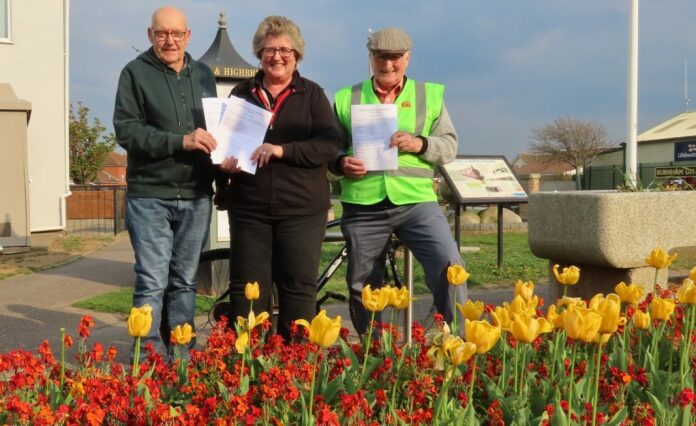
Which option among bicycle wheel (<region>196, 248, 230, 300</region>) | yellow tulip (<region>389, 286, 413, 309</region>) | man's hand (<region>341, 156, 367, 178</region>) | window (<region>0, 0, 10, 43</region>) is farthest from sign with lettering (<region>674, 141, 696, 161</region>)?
yellow tulip (<region>389, 286, 413, 309</region>)

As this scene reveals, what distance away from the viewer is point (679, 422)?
234cm

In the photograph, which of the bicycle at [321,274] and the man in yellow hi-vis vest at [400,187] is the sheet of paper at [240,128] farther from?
the bicycle at [321,274]

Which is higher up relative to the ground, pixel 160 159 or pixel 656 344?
pixel 160 159

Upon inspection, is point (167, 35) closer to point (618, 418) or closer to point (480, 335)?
point (480, 335)

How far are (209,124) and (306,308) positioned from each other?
3.70ft

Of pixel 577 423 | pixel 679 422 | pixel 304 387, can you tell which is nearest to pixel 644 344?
pixel 679 422

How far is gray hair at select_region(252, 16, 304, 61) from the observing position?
3.94 m

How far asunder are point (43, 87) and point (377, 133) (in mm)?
13419

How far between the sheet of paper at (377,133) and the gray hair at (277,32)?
0.47 metres

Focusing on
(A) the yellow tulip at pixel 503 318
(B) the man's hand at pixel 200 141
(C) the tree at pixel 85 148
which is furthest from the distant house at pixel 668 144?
(A) the yellow tulip at pixel 503 318

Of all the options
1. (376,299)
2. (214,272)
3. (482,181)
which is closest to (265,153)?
(376,299)

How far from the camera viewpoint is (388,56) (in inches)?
164

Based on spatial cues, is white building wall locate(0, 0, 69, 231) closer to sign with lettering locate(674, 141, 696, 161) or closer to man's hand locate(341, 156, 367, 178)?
man's hand locate(341, 156, 367, 178)

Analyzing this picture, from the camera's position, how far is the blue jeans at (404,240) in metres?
4.22
